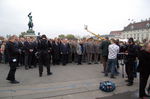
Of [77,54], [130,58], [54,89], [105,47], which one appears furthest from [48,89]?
[77,54]

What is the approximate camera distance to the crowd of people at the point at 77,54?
470 cm

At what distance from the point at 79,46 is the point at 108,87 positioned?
548cm

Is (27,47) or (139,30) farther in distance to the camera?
(139,30)

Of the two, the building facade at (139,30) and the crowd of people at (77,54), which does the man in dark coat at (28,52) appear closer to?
the crowd of people at (77,54)

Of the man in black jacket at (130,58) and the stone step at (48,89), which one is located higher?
the man in black jacket at (130,58)

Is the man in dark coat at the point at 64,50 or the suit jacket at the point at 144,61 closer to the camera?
the suit jacket at the point at 144,61

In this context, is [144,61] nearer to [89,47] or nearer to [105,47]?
[105,47]

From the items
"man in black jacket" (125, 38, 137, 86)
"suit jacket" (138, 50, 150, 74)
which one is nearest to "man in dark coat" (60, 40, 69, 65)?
"man in black jacket" (125, 38, 137, 86)

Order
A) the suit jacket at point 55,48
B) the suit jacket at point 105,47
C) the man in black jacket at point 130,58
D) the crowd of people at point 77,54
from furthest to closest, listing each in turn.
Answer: the suit jacket at point 55,48, the suit jacket at point 105,47, the man in black jacket at point 130,58, the crowd of people at point 77,54

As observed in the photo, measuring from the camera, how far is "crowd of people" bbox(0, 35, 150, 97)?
4702 mm

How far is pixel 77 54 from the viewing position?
10531 mm

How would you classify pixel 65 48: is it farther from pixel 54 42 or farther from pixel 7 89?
pixel 7 89

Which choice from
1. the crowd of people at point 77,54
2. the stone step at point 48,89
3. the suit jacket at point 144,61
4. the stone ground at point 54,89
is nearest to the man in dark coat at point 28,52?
the crowd of people at point 77,54

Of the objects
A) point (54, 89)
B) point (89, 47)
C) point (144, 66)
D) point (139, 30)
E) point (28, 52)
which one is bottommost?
point (54, 89)
